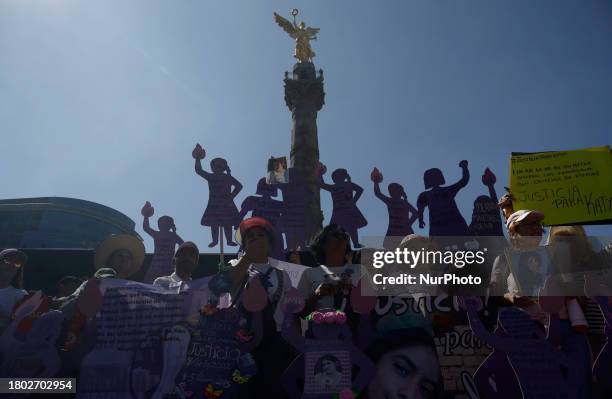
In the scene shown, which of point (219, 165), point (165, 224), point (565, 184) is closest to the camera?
point (565, 184)

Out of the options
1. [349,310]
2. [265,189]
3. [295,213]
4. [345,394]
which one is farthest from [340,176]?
[345,394]

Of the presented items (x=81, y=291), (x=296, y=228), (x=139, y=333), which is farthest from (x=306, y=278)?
(x=296, y=228)

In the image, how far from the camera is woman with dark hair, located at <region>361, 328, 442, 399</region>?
4.09 m

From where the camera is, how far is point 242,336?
435 cm

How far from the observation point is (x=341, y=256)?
4961 mm

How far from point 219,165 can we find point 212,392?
5503 mm

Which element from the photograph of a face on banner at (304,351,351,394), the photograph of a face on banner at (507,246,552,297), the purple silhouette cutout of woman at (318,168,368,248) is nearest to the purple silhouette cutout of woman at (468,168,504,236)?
the purple silhouette cutout of woman at (318,168,368,248)

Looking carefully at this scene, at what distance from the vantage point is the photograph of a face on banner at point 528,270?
4570 mm

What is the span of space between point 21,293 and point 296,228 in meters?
4.78

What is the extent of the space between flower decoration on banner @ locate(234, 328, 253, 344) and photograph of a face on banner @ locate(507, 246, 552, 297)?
2730mm

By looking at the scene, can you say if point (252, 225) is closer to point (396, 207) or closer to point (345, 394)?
point (345, 394)

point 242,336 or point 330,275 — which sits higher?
point 330,275

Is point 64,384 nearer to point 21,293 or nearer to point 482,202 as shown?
point 21,293

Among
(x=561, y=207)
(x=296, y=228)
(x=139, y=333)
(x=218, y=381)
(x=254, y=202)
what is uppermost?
(x=254, y=202)
